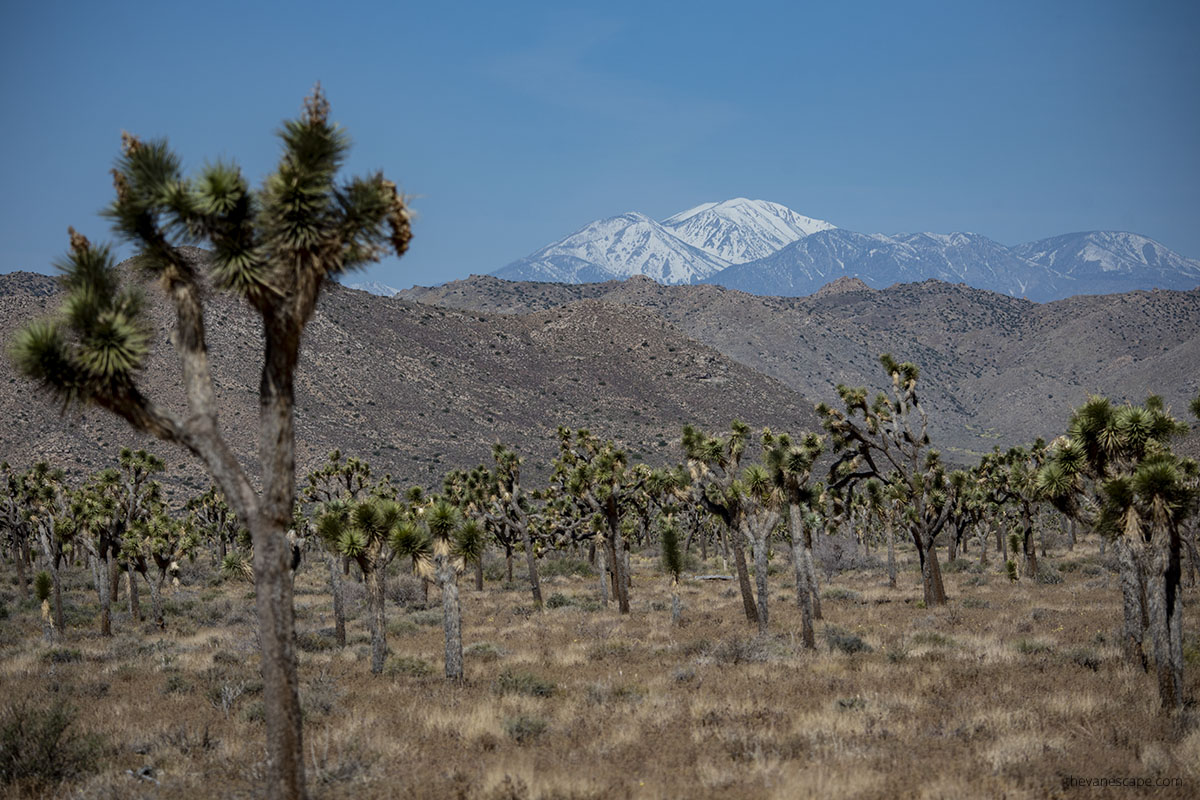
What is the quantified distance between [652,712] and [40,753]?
9084 millimetres

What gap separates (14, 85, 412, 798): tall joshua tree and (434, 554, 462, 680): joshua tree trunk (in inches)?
377

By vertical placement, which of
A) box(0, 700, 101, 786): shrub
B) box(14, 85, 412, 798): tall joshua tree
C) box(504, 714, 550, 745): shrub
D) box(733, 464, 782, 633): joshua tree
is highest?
box(14, 85, 412, 798): tall joshua tree

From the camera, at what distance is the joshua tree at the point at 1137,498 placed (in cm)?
1174

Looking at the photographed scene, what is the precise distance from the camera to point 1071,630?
2150cm

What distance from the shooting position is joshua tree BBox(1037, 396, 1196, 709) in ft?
38.5

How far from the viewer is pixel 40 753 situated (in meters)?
10.8

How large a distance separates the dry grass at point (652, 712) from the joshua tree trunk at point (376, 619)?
1.75 ft

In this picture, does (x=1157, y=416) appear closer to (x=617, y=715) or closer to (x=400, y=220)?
(x=617, y=715)

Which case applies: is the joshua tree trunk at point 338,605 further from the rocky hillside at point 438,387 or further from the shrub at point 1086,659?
→ the rocky hillside at point 438,387

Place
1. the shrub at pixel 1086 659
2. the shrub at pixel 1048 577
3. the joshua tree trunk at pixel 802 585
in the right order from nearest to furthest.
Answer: the shrub at pixel 1086 659
the joshua tree trunk at pixel 802 585
the shrub at pixel 1048 577

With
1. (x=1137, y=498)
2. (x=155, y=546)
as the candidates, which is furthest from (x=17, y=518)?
(x=1137, y=498)

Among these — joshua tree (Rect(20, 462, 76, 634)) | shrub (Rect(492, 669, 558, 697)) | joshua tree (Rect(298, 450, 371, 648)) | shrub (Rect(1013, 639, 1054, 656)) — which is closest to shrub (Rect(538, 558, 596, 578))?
joshua tree (Rect(298, 450, 371, 648))

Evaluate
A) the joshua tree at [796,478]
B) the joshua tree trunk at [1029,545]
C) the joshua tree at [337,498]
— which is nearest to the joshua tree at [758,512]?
the joshua tree at [796,478]

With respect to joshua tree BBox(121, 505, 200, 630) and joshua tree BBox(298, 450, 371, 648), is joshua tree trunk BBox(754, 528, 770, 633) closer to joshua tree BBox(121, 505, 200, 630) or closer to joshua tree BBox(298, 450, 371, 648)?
joshua tree BBox(298, 450, 371, 648)
